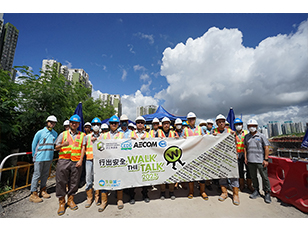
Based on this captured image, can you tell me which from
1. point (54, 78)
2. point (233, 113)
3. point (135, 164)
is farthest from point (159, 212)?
point (54, 78)

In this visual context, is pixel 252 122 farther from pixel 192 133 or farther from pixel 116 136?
pixel 116 136

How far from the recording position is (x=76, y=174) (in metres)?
3.43

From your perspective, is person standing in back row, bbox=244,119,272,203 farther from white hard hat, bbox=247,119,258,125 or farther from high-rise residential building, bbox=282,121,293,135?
high-rise residential building, bbox=282,121,293,135

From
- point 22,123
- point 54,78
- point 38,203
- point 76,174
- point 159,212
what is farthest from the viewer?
point 54,78

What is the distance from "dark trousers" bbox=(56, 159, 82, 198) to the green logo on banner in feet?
7.51

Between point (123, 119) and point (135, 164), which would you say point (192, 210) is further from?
point (123, 119)

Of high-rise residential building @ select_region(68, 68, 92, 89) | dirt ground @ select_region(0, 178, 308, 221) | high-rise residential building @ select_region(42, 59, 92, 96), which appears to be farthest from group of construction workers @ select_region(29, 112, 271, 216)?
high-rise residential building @ select_region(68, 68, 92, 89)

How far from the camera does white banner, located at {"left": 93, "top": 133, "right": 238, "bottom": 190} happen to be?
353cm

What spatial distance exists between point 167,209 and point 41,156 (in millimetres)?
3754

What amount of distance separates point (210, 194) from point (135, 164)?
240 centimetres

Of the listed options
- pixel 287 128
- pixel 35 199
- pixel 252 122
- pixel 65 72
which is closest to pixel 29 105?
pixel 35 199

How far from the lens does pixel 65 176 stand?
3.35m

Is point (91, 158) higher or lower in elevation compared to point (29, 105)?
lower

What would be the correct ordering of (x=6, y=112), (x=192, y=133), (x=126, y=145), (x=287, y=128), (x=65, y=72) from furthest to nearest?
(x=287, y=128), (x=65, y=72), (x=6, y=112), (x=192, y=133), (x=126, y=145)
